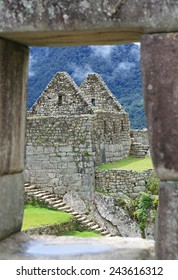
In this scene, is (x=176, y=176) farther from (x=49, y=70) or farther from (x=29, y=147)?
(x=49, y=70)

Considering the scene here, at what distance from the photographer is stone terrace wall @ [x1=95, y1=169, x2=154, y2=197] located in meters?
20.9

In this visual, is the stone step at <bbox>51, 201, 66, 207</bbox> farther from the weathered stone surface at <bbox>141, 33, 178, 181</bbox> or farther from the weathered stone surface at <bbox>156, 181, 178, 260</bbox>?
the weathered stone surface at <bbox>141, 33, 178, 181</bbox>

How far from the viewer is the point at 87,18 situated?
3.92 metres

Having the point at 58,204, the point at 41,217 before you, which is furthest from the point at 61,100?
the point at 41,217

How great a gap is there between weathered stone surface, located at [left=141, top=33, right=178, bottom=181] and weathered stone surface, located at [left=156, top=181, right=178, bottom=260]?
8 centimetres

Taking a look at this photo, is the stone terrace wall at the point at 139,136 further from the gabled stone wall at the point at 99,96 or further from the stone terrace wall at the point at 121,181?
the stone terrace wall at the point at 121,181

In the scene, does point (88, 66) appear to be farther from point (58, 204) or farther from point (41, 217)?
point (41, 217)

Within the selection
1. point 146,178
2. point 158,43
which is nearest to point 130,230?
point 146,178

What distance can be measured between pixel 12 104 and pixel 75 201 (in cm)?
1819

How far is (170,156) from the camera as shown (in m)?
3.78

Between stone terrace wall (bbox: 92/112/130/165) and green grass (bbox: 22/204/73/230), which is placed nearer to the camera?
green grass (bbox: 22/204/73/230)

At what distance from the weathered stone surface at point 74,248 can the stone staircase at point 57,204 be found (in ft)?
49.3

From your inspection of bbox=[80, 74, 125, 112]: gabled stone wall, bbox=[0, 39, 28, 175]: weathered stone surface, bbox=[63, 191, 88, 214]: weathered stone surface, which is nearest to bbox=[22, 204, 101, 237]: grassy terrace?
bbox=[63, 191, 88, 214]: weathered stone surface

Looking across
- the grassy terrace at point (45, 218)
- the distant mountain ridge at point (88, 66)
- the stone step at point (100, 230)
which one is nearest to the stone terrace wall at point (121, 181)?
the stone step at point (100, 230)
